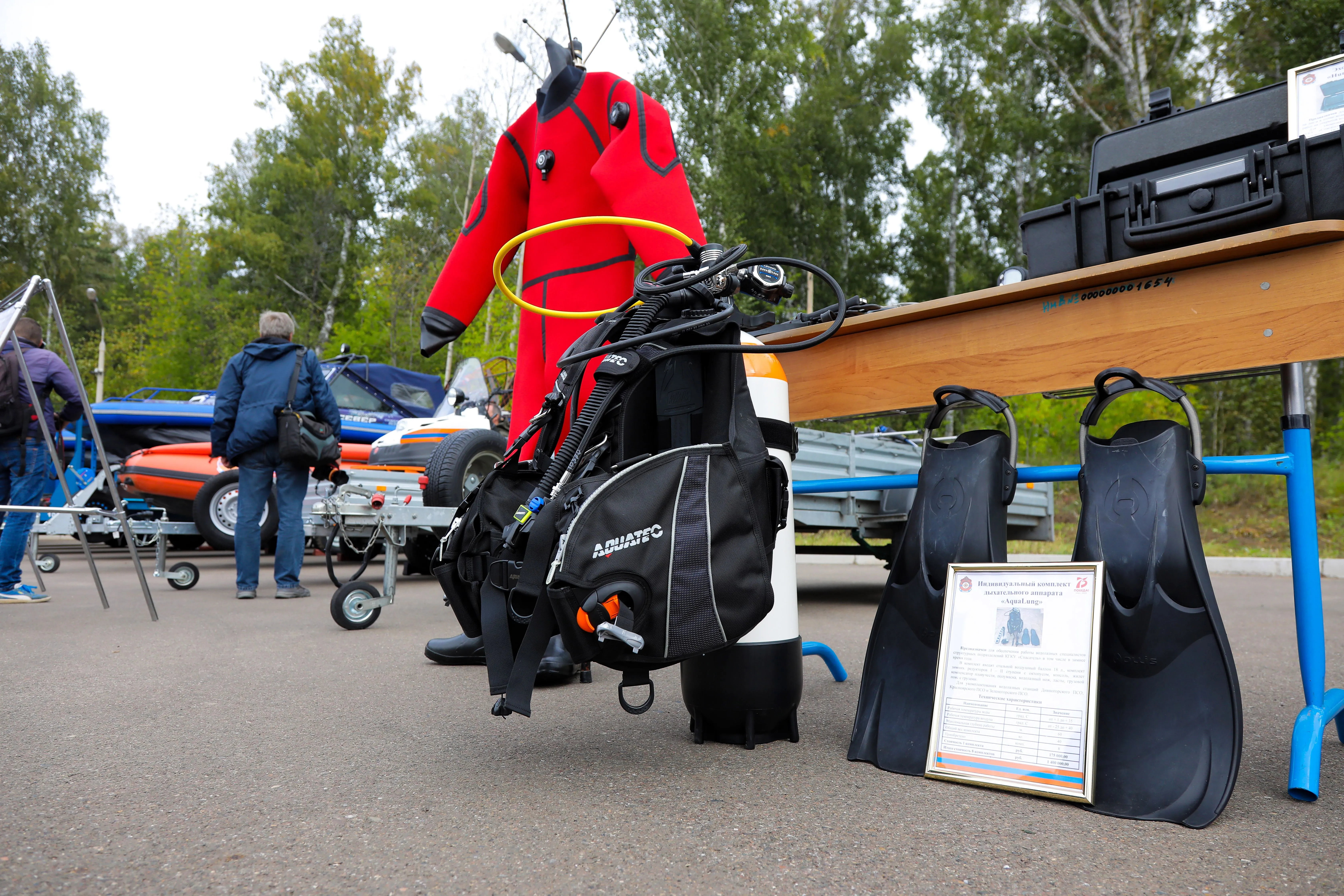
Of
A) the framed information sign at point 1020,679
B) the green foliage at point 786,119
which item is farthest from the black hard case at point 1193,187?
the green foliage at point 786,119

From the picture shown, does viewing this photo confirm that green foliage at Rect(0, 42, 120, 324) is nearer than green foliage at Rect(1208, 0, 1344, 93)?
No

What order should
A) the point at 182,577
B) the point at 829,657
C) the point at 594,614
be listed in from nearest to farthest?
the point at 594,614
the point at 829,657
the point at 182,577

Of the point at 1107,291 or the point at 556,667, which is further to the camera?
the point at 556,667

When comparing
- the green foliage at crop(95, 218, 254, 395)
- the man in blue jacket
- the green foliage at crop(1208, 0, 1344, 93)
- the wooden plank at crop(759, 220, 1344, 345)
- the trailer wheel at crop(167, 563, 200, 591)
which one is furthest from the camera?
the green foliage at crop(95, 218, 254, 395)

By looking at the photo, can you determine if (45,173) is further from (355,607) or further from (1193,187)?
→ (1193,187)

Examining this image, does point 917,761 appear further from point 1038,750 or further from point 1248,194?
point 1248,194

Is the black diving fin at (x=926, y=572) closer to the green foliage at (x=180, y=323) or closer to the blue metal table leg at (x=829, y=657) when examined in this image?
the blue metal table leg at (x=829, y=657)

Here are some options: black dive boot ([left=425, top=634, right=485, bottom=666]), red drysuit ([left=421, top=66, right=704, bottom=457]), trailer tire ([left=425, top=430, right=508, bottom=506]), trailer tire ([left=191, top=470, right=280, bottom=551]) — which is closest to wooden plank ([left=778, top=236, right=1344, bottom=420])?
red drysuit ([left=421, top=66, right=704, bottom=457])

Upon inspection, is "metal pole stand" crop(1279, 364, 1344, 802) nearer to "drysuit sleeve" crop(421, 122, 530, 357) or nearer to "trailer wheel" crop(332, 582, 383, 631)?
"drysuit sleeve" crop(421, 122, 530, 357)

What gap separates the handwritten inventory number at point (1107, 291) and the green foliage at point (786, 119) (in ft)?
64.6

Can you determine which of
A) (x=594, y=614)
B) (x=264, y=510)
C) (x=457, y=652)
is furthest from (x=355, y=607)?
(x=594, y=614)

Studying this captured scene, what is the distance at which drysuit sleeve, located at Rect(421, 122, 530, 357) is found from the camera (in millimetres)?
3436

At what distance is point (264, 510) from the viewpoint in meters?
5.89

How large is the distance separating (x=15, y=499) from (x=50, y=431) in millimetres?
679
